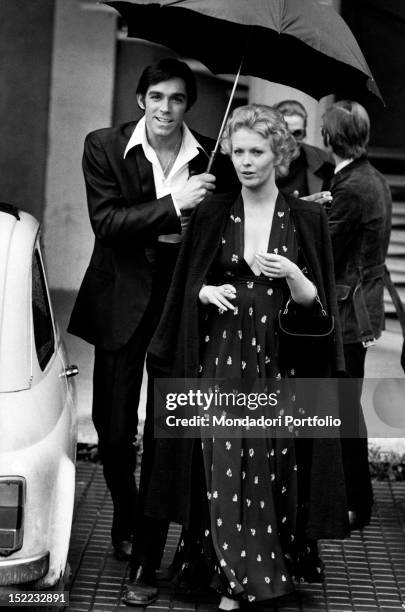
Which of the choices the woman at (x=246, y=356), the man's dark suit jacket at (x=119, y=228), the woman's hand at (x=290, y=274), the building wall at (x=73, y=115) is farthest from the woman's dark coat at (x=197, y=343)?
the building wall at (x=73, y=115)

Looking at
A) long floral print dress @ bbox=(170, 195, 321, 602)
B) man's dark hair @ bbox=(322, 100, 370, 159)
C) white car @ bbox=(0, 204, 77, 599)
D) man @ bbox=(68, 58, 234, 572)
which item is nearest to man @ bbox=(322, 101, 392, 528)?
man's dark hair @ bbox=(322, 100, 370, 159)

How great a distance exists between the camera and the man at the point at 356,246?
252 inches

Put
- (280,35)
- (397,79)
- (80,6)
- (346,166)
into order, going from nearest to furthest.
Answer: (280,35) < (346,166) < (80,6) < (397,79)

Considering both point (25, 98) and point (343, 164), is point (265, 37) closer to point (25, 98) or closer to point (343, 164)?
point (343, 164)

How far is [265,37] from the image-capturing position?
19.2 ft

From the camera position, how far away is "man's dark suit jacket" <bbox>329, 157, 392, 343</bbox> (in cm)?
637

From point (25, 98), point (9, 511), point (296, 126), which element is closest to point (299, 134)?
point (296, 126)

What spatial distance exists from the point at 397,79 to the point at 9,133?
278 cm

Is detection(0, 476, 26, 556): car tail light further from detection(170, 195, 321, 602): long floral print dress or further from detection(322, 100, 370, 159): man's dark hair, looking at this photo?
detection(322, 100, 370, 159): man's dark hair

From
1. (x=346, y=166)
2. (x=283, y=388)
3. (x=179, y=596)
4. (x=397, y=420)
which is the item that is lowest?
(x=179, y=596)

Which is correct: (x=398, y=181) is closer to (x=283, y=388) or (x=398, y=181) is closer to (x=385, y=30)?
(x=385, y=30)

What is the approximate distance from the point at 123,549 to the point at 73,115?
3.66 m

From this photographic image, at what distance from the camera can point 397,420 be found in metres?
7.39

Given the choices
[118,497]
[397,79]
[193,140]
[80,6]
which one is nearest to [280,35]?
[193,140]
